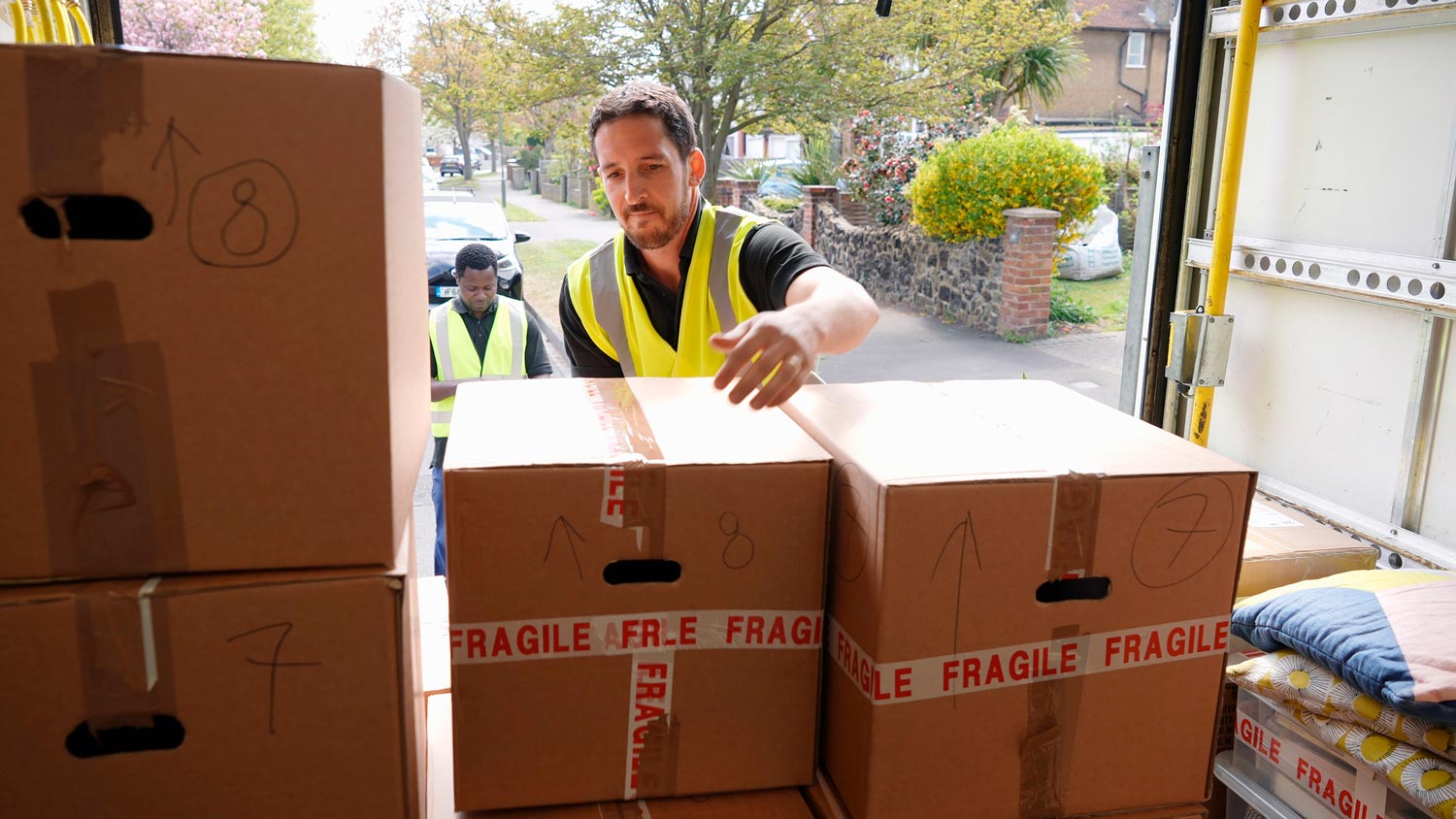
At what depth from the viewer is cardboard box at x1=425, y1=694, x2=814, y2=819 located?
1.18 m

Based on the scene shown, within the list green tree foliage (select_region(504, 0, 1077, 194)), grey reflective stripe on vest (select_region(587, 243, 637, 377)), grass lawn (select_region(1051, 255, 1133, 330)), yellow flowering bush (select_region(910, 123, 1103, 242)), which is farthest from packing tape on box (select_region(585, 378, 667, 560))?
grass lawn (select_region(1051, 255, 1133, 330))

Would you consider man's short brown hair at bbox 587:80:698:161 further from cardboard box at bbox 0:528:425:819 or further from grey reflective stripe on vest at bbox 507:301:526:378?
grey reflective stripe on vest at bbox 507:301:526:378

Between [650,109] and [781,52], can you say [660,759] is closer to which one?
[650,109]

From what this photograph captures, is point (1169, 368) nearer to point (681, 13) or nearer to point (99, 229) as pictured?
point (99, 229)

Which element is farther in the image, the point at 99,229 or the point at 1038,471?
the point at 1038,471

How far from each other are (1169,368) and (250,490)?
7.95 feet

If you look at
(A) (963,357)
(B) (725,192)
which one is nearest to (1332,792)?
(A) (963,357)

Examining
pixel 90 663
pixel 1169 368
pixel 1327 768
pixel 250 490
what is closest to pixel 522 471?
pixel 250 490

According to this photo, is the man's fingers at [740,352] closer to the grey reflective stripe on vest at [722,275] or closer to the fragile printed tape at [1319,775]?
the grey reflective stripe on vest at [722,275]

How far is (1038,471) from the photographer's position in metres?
1.11

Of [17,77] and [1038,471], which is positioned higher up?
[17,77]

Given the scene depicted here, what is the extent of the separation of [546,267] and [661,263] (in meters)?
11.1

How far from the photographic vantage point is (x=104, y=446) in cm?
91

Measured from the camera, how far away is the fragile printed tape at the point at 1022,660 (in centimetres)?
111
